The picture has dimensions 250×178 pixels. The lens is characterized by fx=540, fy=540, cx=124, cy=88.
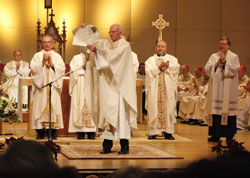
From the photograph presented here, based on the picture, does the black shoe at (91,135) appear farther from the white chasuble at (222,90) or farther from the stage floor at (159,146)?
the white chasuble at (222,90)

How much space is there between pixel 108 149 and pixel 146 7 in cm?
962

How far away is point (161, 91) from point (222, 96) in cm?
119

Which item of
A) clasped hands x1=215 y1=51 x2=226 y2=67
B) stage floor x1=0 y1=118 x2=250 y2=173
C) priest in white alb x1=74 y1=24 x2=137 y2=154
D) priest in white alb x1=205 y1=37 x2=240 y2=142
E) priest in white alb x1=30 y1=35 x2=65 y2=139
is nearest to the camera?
stage floor x1=0 y1=118 x2=250 y2=173

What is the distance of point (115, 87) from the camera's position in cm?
723

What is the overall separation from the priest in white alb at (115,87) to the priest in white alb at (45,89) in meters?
2.25

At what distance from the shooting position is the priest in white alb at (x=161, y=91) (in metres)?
9.80

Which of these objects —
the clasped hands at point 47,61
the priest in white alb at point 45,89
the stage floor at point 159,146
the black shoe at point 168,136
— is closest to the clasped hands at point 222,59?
the stage floor at point 159,146

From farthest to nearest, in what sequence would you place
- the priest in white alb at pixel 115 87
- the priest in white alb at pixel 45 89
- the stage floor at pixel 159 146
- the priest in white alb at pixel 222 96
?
the priest in white alb at pixel 45 89
the priest in white alb at pixel 222 96
the priest in white alb at pixel 115 87
the stage floor at pixel 159 146

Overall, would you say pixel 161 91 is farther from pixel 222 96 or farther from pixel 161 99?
pixel 222 96

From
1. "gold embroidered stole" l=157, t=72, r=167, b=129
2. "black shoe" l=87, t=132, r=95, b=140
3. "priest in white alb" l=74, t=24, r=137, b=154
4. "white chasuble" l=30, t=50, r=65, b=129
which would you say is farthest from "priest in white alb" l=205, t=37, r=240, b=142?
"white chasuble" l=30, t=50, r=65, b=129

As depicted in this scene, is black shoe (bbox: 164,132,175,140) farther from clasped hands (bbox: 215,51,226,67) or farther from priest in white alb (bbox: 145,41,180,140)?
clasped hands (bbox: 215,51,226,67)

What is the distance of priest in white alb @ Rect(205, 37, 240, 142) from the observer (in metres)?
9.18

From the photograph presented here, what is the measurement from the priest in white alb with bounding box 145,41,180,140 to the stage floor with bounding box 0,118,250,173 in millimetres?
316

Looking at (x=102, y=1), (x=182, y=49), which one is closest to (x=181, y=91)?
(x=182, y=49)
